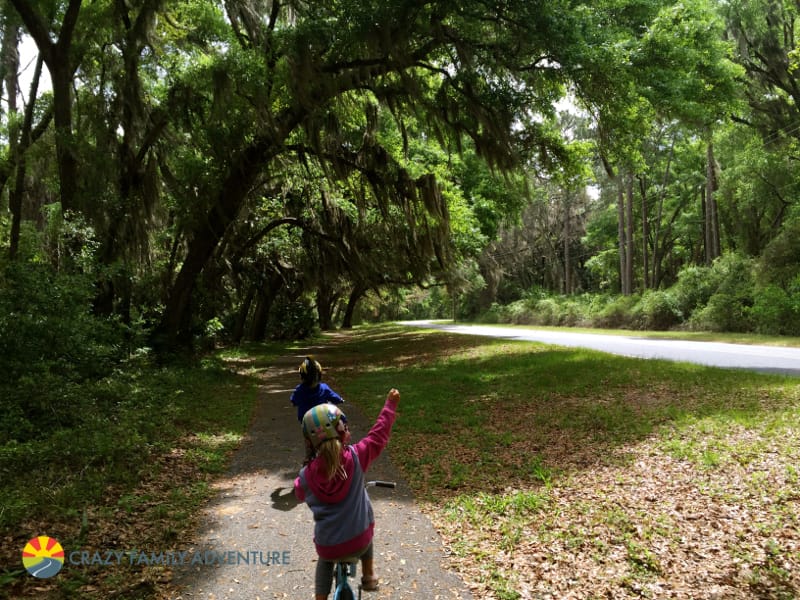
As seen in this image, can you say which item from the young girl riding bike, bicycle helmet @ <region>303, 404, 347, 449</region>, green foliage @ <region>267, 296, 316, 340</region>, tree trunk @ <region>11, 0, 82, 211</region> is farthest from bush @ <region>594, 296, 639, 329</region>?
bicycle helmet @ <region>303, 404, 347, 449</region>

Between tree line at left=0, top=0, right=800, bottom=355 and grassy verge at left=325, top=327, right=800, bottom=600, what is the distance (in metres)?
5.78

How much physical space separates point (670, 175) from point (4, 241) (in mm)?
39214

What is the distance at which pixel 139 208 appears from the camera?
13055 mm

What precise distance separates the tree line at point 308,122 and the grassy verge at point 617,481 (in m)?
5.78

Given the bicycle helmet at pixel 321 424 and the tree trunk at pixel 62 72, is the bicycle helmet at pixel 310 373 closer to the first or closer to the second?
the bicycle helmet at pixel 321 424

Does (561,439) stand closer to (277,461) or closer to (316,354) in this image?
(277,461)

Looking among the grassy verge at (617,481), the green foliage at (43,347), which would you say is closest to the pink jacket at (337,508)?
the grassy verge at (617,481)

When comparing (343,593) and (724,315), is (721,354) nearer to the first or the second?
(724,315)

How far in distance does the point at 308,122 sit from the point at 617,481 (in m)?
10.0

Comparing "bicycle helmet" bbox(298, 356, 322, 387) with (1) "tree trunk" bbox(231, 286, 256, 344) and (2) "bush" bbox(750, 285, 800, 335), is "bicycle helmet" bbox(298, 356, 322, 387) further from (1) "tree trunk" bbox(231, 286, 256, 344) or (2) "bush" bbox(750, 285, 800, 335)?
(1) "tree trunk" bbox(231, 286, 256, 344)

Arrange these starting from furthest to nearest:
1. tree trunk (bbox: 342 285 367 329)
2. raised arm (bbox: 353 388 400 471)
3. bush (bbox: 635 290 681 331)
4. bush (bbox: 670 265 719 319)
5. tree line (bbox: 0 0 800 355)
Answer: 1. tree trunk (bbox: 342 285 367 329)
2. bush (bbox: 635 290 681 331)
3. bush (bbox: 670 265 719 319)
4. tree line (bbox: 0 0 800 355)
5. raised arm (bbox: 353 388 400 471)

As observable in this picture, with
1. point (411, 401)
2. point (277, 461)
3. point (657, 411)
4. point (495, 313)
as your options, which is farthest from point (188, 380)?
point (495, 313)

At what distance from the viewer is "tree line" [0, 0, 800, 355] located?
10133 mm

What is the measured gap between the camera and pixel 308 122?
11.8 m
